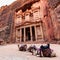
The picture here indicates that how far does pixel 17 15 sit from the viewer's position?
33.1m

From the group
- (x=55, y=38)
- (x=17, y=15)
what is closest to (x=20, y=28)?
(x=17, y=15)

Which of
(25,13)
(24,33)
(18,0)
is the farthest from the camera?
(18,0)

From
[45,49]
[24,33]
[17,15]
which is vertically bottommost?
[45,49]

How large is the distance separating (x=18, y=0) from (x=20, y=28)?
756cm

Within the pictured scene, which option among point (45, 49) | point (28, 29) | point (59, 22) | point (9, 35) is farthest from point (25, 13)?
point (45, 49)

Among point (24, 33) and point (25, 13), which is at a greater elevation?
point (25, 13)

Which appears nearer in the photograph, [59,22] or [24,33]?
[59,22]

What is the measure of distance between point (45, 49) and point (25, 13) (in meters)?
22.1

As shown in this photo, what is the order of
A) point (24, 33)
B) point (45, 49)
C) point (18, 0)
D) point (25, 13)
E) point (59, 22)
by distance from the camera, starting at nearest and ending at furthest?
point (45, 49)
point (59, 22)
point (24, 33)
point (25, 13)
point (18, 0)

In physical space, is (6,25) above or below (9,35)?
above

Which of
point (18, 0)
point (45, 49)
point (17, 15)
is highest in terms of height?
point (18, 0)

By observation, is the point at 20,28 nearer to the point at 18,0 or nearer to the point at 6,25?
the point at 6,25

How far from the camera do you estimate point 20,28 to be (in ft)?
101

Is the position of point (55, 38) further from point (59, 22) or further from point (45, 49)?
point (45, 49)
